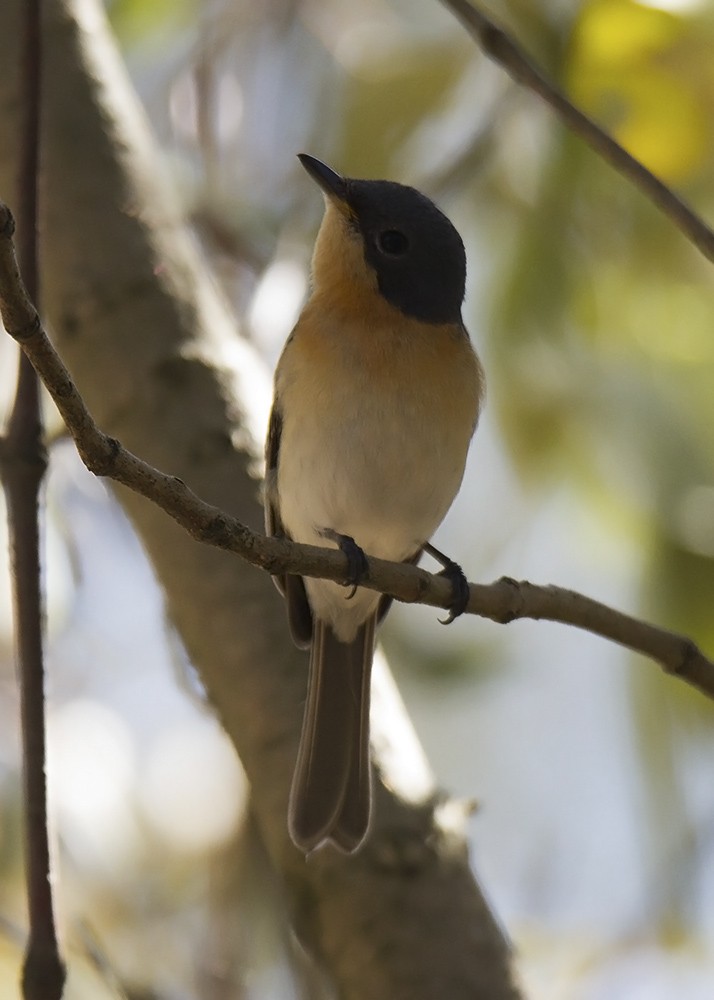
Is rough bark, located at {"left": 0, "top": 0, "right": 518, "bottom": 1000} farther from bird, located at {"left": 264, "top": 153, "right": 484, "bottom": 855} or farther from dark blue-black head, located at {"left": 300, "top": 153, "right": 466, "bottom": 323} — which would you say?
dark blue-black head, located at {"left": 300, "top": 153, "right": 466, "bottom": 323}

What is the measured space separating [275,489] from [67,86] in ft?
4.50

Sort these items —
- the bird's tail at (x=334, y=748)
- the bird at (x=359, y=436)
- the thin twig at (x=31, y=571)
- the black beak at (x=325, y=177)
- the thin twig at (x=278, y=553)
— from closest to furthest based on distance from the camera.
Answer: the thin twig at (x=278, y=553)
the thin twig at (x=31, y=571)
the bird's tail at (x=334, y=748)
the bird at (x=359, y=436)
the black beak at (x=325, y=177)

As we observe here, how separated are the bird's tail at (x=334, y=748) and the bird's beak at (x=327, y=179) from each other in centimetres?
136

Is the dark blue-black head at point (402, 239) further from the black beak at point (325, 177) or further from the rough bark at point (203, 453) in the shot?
the rough bark at point (203, 453)

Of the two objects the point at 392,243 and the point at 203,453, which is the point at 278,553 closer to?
the point at 203,453

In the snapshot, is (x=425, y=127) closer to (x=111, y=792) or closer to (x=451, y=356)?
(x=451, y=356)

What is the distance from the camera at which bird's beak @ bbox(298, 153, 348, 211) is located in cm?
389

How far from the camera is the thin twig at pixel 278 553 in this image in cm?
190

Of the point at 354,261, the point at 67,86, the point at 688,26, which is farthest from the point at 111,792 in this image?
the point at 688,26

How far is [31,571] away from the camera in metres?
2.63

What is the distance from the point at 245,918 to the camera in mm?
4215

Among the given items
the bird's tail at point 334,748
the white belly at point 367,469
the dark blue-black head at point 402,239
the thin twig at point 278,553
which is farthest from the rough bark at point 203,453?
the thin twig at point 278,553

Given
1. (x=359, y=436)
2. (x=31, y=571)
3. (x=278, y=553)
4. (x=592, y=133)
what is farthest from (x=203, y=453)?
(x=592, y=133)

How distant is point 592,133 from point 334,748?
5.98 ft
